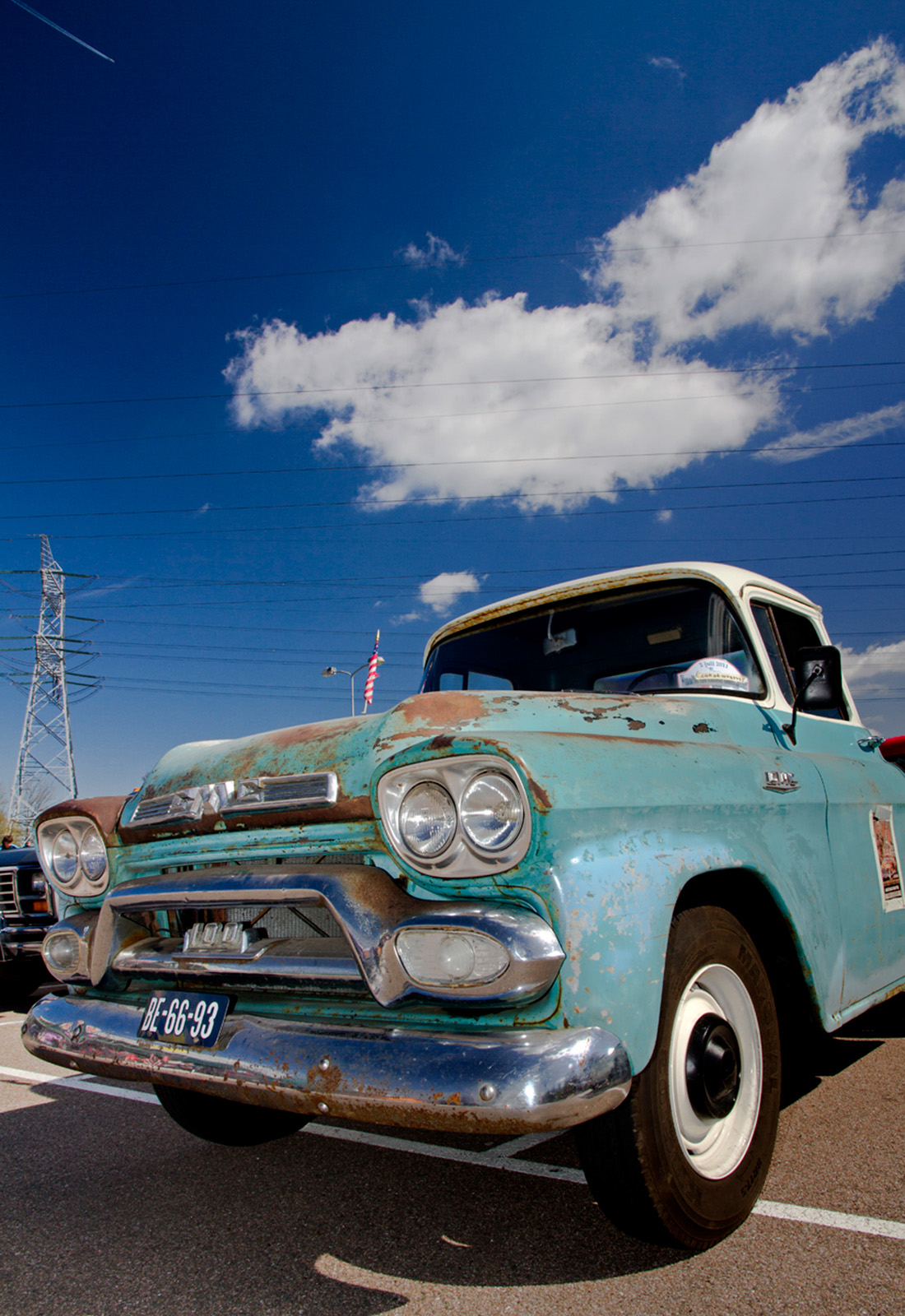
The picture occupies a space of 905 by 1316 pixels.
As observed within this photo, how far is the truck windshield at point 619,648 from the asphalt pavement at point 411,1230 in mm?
1534

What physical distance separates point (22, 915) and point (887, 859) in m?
6.29

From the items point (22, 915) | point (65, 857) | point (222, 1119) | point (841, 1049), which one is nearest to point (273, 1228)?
point (222, 1119)

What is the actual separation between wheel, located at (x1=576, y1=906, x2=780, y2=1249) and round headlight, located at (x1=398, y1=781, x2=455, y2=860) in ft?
1.98

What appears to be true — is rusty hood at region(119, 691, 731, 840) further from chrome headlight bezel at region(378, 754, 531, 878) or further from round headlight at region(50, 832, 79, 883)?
round headlight at region(50, 832, 79, 883)

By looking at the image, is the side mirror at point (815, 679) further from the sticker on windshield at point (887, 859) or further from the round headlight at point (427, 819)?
the round headlight at point (427, 819)

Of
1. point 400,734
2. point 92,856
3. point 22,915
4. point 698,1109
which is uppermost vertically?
point 400,734

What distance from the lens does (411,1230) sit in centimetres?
230

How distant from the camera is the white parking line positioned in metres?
2.15

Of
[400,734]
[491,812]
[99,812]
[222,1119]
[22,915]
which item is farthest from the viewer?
[22,915]

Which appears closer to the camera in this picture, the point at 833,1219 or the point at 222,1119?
the point at 833,1219

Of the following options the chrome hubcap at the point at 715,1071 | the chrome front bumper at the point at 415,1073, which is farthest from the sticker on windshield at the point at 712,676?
the chrome front bumper at the point at 415,1073

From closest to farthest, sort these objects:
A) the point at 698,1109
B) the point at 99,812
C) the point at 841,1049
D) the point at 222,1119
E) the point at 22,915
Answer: the point at 698,1109, the point at 99,812, the point at 222,1119, the point at 841,1049, the point at 22,915

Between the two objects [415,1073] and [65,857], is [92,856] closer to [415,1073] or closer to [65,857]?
[65,857]

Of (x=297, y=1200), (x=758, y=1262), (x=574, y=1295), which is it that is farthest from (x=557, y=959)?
(x=297, y=1200)
